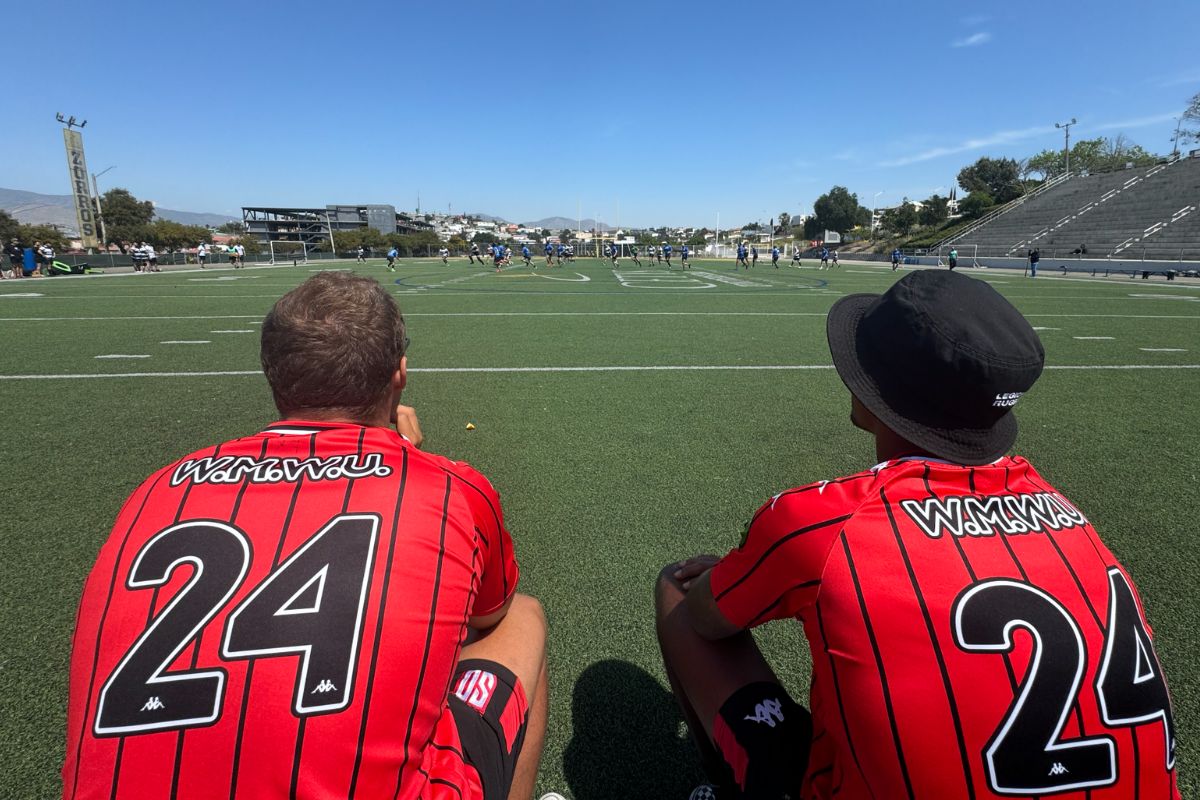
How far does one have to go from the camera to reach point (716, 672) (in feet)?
5.74

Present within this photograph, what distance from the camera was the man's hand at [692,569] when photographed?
6.57 ft

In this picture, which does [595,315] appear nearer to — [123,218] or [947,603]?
[947,603]

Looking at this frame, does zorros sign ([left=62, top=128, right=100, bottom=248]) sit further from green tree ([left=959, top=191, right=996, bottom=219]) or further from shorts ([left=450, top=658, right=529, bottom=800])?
green tree ([left=959, top=191, right=996, bottom=219])

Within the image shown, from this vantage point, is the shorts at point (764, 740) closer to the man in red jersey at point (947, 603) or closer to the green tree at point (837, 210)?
the man in red jersey at point (947, 603)

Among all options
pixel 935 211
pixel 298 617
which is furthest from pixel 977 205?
pixel 298 617

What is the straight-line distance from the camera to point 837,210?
103938 millimetres

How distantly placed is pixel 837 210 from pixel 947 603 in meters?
115

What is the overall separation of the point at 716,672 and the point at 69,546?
11.9ft

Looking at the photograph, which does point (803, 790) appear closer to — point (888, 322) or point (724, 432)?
point (888, 322)

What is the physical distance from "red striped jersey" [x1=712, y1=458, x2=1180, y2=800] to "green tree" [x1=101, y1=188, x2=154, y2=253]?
305ft

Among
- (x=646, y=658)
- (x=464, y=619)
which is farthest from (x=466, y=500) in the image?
(x=646, y=658)

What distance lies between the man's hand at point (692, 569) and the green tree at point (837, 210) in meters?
114

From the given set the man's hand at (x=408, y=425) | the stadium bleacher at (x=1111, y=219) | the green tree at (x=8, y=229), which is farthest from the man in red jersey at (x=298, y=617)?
the green tree at (x=8, y=229)

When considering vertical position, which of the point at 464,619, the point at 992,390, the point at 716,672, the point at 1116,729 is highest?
the point at 992,390
